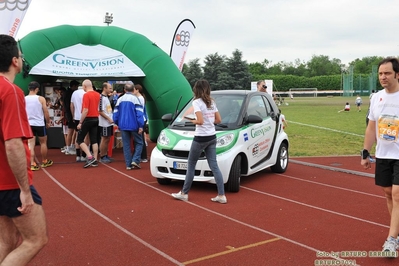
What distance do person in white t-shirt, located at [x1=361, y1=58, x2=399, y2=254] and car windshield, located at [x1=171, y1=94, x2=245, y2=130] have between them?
10.6 ft

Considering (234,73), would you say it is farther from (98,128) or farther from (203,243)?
(203,243)

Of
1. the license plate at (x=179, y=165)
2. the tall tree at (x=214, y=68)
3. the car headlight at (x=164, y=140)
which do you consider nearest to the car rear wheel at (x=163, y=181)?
the license plate at (x=179, y=165)

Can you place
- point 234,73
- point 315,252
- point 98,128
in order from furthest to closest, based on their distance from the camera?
point 234,73
point 98,128
point 315,252

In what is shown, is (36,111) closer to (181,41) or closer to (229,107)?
(229,107)

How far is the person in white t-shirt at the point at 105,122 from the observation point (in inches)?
383

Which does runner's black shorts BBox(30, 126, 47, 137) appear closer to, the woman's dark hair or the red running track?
the red running track

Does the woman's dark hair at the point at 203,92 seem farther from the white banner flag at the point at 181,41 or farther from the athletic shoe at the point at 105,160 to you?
the white banner flag at the point at 181,41

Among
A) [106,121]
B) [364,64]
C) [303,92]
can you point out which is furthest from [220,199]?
[364,64]

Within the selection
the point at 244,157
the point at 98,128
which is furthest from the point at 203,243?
the point at 98,128

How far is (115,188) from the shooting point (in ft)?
23.9

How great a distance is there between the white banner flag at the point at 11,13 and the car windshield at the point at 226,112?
6.77 metres

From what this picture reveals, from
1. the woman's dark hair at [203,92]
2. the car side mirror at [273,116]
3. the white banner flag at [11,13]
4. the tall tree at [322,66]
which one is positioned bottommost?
the car side mirror at [273,116]

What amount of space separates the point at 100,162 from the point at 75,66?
317cm

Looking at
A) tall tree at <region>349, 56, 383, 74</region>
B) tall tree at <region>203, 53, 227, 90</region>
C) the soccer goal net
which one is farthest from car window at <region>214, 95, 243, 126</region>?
tall tree at <region>349, 56, 383, 74</region>
